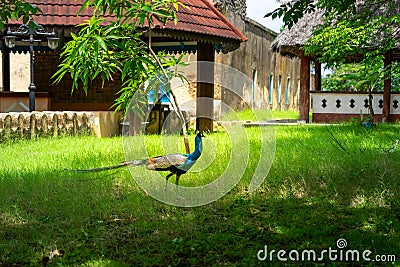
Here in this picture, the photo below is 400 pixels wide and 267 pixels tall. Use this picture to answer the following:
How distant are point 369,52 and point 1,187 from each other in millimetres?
5664

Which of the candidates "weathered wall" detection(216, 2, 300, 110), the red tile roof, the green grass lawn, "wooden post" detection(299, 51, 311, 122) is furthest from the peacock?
"weathered wall" detection(216, 2, 300, 110)

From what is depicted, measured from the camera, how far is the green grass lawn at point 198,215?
495 centimetres

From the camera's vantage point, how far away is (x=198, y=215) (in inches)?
239

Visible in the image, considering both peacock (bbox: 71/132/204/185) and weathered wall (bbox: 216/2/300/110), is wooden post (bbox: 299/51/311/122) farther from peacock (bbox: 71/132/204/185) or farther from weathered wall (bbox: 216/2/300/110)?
peacock (bbox: 71/132/204/185)

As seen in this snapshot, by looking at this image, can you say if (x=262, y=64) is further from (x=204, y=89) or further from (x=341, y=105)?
(x=204, y=89)

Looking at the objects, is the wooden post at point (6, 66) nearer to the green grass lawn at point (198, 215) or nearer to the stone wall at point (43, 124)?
the stone wall at point (43, 124)

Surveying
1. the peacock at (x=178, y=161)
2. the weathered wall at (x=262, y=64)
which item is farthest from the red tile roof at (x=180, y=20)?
the weathered wall at (x=262, y=64)

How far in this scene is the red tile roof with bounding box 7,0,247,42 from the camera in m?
12.9

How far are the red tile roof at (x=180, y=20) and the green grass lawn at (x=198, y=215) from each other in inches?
191

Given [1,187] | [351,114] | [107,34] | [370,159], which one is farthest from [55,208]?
[351,114]

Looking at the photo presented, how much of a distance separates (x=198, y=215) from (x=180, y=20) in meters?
7.94

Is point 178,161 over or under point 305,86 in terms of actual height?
under

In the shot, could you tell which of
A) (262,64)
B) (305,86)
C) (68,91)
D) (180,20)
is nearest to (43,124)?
(180,20)

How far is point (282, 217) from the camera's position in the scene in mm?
5934
